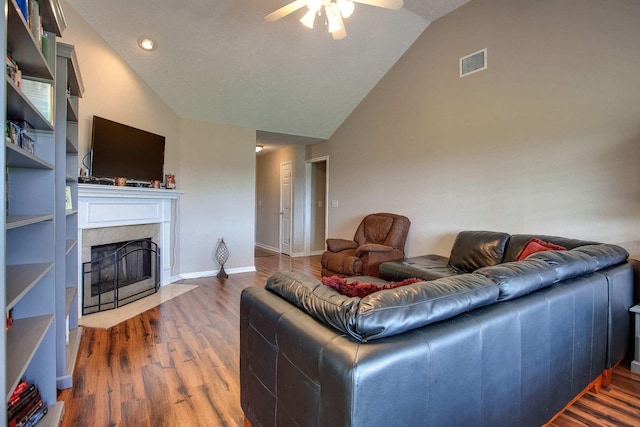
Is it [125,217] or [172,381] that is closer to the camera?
[172,381]

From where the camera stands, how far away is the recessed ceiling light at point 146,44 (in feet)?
11.1

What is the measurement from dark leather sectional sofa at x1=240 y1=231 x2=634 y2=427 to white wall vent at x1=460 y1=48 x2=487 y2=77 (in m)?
2.55

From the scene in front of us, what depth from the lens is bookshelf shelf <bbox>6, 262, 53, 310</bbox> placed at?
1.07 metres

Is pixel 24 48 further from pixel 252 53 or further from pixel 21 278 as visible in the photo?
pixel 252 53

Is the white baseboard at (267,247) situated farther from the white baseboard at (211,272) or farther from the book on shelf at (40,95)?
the book on shelf at (40,95)

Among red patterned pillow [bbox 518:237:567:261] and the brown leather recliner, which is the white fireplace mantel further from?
red patterned pillow [bbox 518:237:567:261]

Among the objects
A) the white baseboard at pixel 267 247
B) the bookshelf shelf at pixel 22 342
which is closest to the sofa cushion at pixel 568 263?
the bookshelf shelf at pixel 22 342

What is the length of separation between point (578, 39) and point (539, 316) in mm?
2795

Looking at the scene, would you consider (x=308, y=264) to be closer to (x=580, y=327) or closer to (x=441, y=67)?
(x=441, y=67)

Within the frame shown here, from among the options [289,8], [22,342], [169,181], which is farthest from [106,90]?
[22,342]

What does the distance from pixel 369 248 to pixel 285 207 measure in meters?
3.50

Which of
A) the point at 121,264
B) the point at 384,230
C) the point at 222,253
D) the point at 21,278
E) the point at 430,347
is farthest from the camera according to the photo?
the point at 222,253

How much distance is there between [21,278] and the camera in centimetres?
131

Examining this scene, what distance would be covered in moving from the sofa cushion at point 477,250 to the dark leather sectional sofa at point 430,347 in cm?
122
